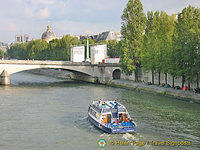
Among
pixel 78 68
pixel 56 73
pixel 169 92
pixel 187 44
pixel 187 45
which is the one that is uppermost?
pixel 187 44

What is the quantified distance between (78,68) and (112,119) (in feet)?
181

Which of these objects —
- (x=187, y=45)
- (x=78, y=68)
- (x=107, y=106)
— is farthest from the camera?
(x=78, y=68)

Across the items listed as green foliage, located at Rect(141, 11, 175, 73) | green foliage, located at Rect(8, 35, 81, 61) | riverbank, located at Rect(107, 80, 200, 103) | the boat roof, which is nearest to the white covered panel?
green foliage, located at Rect(8, 35, 81, 61)

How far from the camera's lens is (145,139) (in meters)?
26.7

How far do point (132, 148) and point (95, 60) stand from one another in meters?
66.7

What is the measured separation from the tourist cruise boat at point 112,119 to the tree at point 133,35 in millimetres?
35324

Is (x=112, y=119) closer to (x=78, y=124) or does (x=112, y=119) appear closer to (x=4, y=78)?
(x=78, y=124)

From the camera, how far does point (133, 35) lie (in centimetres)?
6775

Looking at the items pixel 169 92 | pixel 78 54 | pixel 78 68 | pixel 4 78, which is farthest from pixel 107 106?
pixel 78 54

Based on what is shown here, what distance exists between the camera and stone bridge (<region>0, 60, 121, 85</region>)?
244 ft

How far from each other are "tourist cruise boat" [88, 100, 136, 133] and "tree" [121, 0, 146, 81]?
3532 centimetres

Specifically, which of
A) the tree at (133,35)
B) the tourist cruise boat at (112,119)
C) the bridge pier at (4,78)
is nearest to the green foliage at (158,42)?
A: the tree at (133,35)

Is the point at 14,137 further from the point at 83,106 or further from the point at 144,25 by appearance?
the point at 144,25

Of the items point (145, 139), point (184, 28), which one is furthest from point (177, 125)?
point (184, 28)
